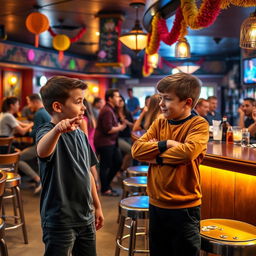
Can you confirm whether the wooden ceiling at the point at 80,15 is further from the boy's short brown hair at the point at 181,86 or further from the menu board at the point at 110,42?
the boy's short brown hair at the point at 181,86

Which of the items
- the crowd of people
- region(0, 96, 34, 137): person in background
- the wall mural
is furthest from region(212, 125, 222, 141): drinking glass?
the wall mural

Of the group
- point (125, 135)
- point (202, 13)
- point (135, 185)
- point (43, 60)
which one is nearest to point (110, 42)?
point (125, 135)

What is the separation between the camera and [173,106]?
196 centimetres

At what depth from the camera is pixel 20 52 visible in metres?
12.0

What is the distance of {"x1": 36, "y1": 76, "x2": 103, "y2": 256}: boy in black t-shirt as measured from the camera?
177 cm

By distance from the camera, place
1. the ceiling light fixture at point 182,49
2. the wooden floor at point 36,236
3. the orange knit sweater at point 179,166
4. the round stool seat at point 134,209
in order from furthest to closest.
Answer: the ceiling light fixture at point 182,49 < the wooden floor at point 36,236 < the round stool seat at point 134,209 < the orange knit sweater at point 179,166

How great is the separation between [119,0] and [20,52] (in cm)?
612

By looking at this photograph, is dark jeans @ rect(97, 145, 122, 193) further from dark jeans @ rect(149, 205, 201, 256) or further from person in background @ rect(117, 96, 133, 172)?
dark jeans @ rect(149, 205, 201, 256)

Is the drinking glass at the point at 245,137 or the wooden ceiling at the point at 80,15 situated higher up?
the wooden ceiling at the point at 80,15

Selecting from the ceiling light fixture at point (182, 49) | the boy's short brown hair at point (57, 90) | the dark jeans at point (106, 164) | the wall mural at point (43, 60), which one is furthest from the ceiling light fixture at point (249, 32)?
the wall mural at point (43, 60)

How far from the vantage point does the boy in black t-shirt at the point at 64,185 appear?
1773mm

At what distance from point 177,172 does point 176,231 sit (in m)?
0.30

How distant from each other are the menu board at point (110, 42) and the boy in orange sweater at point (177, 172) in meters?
5.59

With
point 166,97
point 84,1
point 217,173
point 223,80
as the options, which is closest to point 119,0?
point 84,1
